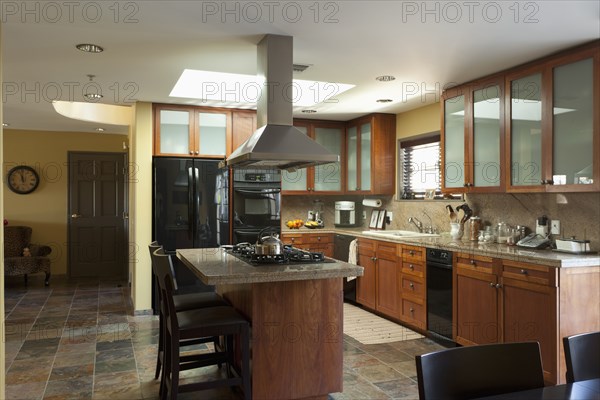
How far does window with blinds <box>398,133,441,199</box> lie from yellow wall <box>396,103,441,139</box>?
0.10 metres

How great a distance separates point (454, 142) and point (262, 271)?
2.53 metres

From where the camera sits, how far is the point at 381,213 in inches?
237

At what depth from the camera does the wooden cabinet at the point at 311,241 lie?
583cm

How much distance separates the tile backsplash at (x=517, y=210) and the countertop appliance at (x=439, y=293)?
71cm

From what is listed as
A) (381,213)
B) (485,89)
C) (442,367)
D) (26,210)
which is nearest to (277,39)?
(485,89)

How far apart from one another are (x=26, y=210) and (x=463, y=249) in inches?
258

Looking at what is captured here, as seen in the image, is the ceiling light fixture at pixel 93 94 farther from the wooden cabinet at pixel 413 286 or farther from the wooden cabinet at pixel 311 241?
the wooden cabinet at pixel 413 286

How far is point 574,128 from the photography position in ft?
10.7

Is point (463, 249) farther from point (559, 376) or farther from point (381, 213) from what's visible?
point (381, 213)

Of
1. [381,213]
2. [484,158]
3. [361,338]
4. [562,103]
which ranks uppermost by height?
[562,103]

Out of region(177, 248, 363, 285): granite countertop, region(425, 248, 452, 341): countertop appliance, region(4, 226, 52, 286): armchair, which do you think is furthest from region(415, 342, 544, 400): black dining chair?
region(4, 226, 52, 286): armchair

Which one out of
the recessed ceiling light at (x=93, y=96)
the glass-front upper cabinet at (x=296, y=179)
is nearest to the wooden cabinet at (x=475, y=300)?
the glass-front upper cabinet at (x=296, y=179)

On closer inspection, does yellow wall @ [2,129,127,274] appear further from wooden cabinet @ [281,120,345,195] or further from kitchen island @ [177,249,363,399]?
kitchen island @ [177,249,363,399]

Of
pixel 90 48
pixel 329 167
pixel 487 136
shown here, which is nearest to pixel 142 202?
pixel 90 48
